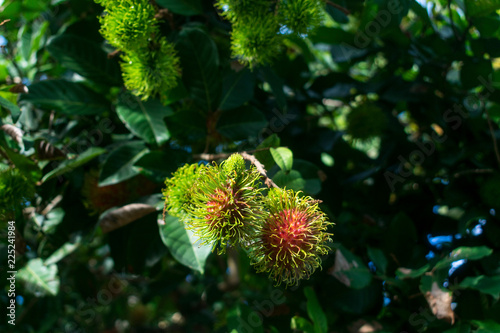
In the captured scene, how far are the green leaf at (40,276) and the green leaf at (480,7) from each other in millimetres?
1405

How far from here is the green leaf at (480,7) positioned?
1.16 metres

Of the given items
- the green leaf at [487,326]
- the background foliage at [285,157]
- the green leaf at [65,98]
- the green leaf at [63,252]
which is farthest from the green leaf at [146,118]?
the green leaf at [487,326]

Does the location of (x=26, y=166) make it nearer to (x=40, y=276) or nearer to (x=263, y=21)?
(x=40, y=276)

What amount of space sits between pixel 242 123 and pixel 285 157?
1.10 feet

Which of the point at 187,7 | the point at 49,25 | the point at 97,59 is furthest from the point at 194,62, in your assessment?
the point at 49,25

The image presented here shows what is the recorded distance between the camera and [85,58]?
3.45ft

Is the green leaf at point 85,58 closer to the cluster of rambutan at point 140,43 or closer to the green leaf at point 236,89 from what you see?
the cluster of rambutan at point 140,43

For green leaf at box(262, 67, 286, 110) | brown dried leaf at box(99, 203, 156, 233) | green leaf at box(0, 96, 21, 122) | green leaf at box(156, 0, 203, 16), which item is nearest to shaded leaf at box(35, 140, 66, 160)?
green leaf at box(0, 96, 21, 122)

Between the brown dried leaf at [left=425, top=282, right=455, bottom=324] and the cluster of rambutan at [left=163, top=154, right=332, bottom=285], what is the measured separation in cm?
41

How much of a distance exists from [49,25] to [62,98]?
0.47 metres

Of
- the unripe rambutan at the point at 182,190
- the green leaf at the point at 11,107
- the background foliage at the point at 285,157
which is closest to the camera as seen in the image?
the unripe rambutan at the point at 182,190

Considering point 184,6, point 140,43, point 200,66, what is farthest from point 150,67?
point 184,6

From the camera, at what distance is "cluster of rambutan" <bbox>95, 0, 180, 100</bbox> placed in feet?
2.58

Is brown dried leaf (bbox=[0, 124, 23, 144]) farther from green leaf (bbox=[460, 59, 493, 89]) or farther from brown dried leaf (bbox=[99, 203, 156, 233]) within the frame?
green leaf (bbox=[460, 59, 493, 89])
